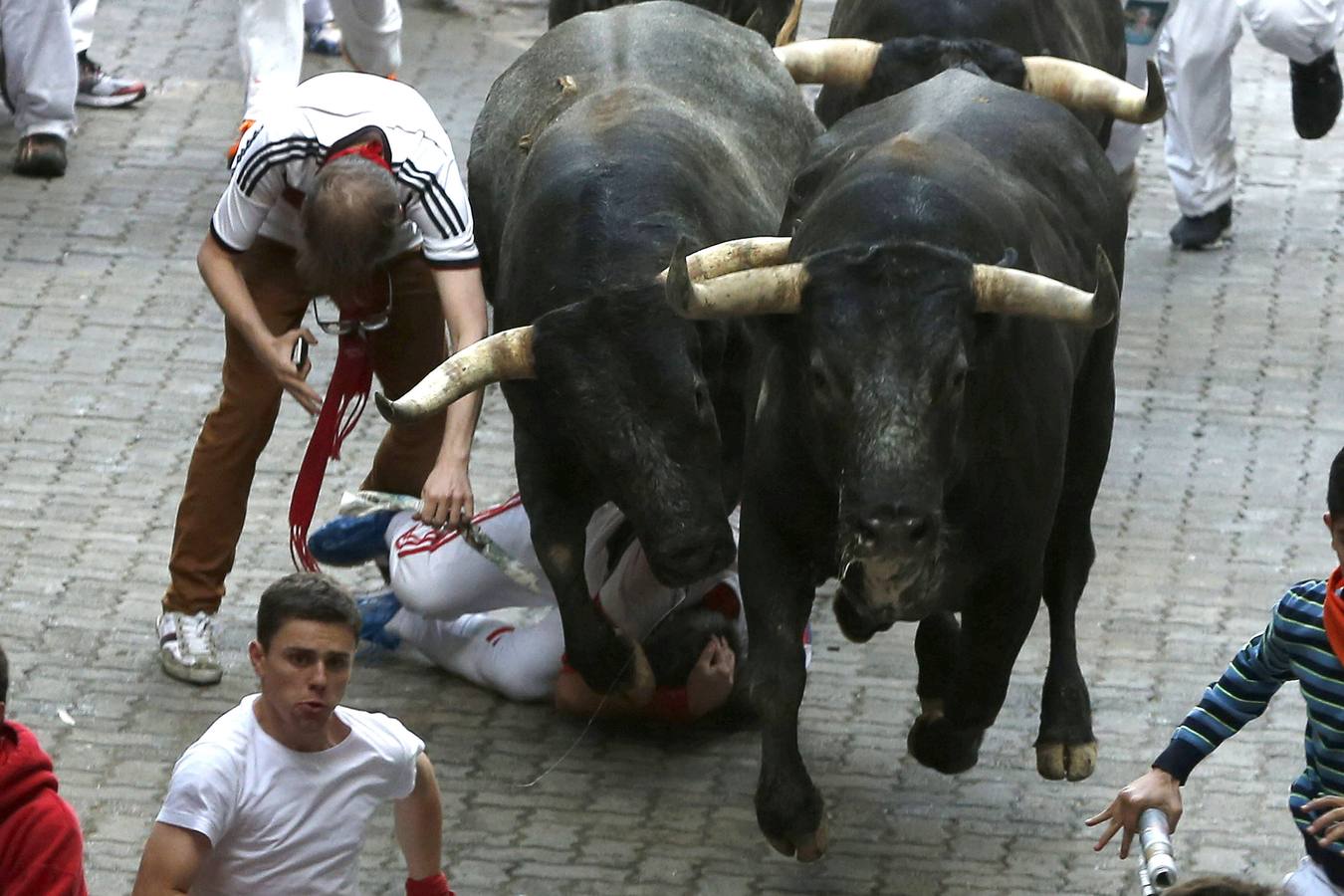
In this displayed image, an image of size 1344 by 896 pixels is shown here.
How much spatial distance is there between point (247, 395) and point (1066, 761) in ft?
8.68

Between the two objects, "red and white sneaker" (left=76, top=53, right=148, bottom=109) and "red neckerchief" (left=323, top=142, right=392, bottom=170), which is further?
"red and white sneaker" (left=76, top=53, right=148, bottom=109)

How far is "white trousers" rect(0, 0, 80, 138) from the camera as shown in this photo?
12.0 metres

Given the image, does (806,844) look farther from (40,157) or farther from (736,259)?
(40,157)

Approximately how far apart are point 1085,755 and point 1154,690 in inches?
40.4

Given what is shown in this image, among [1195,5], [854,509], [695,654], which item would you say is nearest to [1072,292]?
[854,509]

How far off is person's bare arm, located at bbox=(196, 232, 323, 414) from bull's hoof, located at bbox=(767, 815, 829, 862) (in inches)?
74.6

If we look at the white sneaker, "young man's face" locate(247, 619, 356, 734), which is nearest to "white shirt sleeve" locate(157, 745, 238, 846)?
"young man's face" locate(247, 619, 356, 734)

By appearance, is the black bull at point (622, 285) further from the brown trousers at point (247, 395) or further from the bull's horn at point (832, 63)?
the bull's horn at point (832, 63)

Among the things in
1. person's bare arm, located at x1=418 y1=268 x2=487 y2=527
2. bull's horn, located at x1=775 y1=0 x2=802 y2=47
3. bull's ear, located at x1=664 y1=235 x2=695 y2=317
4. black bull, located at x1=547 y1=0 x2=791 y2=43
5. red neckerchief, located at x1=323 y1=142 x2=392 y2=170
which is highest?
bull's ear, located at x1=664 y1=235 x2=695 y2=317

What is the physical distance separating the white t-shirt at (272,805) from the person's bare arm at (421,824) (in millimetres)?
169

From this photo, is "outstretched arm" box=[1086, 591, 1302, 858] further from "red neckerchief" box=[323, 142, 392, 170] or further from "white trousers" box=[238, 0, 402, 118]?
"white trousers" box=[238, 0, 402, 118]

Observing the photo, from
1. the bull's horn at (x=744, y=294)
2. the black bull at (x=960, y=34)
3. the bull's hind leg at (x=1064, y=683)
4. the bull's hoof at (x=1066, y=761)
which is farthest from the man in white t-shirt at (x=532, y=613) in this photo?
the black bull at (x=960, y=34)

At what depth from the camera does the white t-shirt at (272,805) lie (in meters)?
4.90

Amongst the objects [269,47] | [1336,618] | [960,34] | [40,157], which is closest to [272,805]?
[1336,618]
